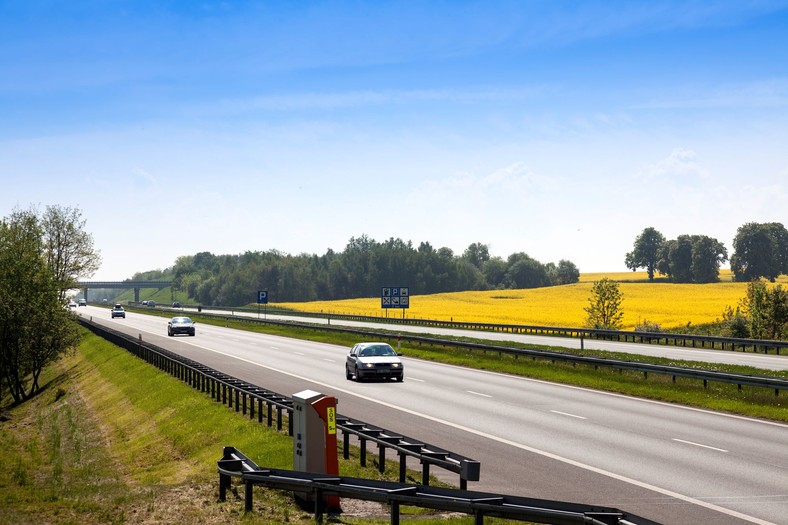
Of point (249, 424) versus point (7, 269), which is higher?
point (7, 269)

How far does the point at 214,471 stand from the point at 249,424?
13.8 feet

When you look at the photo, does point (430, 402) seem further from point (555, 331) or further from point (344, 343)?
point (555, 331)

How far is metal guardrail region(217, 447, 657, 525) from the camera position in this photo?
8.76 meters

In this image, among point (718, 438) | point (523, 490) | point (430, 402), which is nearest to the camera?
point (523, 490)

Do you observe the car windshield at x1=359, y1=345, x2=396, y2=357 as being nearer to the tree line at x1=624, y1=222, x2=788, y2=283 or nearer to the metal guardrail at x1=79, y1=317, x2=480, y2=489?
the metal guardrail at x1=79, y1=317, x2=480, y2=489

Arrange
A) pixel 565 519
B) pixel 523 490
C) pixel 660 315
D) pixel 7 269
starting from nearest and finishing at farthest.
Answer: pixel 565 519, pixel 523 490, pixel 7 269, pixel 660 315

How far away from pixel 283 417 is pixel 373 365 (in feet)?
31.0

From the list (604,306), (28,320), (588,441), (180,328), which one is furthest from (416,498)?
(180,328)

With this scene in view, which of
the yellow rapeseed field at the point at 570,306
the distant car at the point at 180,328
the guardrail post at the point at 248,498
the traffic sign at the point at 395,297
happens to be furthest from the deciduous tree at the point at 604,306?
the guardrail post at the point at 248,498

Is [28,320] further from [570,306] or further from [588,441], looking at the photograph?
[570,306]

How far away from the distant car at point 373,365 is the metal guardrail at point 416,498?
60.3 feet

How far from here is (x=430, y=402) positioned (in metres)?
26.5

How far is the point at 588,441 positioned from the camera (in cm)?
1912

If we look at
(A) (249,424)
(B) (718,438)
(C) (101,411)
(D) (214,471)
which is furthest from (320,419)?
(C) (101,411)
